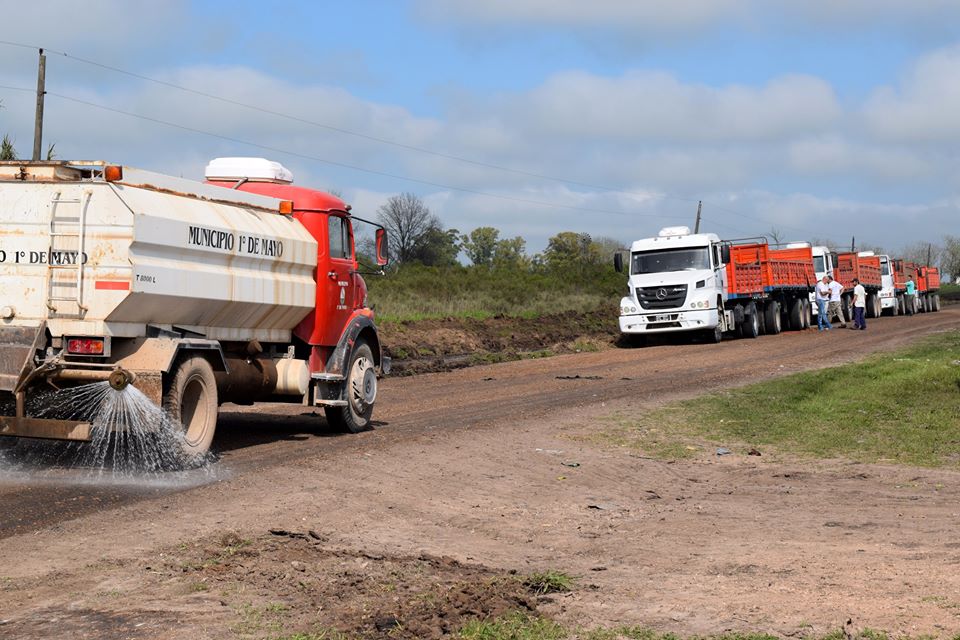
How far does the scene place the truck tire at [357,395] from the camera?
45.0 feet

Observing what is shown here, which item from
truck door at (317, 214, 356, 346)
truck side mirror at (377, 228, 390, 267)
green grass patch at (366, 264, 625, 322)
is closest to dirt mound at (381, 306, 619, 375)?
green grass patch at (366, 264, 625, 322)

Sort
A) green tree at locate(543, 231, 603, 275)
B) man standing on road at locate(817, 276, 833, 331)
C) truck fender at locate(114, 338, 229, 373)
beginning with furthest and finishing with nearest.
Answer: green tree at locate(543, 231, 603, 275)
man standing on road at locate(817, 276, 833, 331)
truck fender at locate(114, 338, 229, 373)

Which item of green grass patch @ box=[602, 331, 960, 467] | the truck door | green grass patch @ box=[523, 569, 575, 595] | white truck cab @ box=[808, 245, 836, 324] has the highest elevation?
white truck cab @ box=[808, 245, 836, 324]

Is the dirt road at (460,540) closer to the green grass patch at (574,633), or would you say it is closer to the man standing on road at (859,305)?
the green grass patch at (574,633)

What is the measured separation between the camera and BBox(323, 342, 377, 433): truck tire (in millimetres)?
13703

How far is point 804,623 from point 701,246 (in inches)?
1038

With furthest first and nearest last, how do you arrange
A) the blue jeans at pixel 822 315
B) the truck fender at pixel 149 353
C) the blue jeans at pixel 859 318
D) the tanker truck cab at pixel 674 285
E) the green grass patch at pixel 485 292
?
the green grass patch at pixel 485 292 → the blue jeans at pixel 859 318 → the blue jeans at pixel 822 315 → the tanker truck cab at pixel 674 285 → the truck fender at pixel 149 353

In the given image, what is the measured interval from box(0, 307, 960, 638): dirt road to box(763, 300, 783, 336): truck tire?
24.5 meters

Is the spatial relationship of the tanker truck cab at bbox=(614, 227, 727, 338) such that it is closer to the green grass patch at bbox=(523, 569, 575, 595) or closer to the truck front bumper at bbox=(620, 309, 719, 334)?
the truck front bumper at bbox=(620, 309, 719, 334)

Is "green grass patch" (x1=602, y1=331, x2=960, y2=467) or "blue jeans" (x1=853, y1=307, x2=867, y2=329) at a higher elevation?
"blue jeans" (x1=853, y1=307, x2=867, y2=329)

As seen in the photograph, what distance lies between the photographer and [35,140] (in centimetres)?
2938

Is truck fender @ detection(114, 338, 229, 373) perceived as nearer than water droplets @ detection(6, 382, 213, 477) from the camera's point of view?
No

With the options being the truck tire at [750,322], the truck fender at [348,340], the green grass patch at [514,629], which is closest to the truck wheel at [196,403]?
the truck fender at [348,340]

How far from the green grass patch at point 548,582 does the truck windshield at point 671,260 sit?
25.3m
